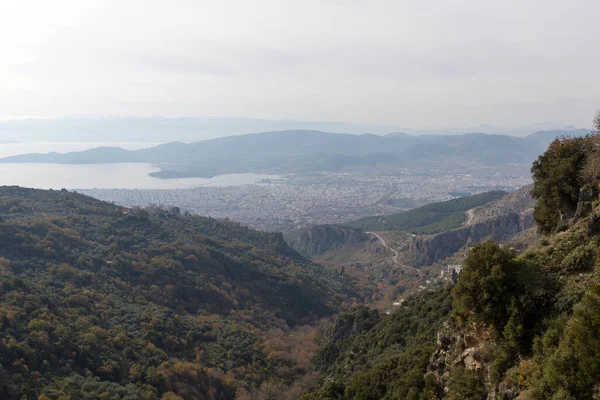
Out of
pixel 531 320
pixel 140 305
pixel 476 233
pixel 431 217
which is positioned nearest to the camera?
pixel 531 320

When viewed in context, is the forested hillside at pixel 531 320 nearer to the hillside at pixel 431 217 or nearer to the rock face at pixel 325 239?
the hillside at pixel 431 217

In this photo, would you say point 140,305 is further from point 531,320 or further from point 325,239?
point 325,239

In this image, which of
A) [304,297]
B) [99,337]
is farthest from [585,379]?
[304,297]

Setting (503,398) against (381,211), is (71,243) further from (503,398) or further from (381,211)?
(381,211)

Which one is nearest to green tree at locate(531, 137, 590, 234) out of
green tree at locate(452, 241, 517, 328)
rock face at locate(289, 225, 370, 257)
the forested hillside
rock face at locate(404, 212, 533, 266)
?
the forested hillside

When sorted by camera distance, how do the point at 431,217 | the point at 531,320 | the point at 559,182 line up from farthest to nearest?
the point at 431,217, the point at 559,182, the point at 531,320

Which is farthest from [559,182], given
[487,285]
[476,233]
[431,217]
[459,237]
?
[431,217]

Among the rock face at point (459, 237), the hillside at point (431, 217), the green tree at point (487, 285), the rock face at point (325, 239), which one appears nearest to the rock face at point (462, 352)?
the green tree at point (487, 285)
